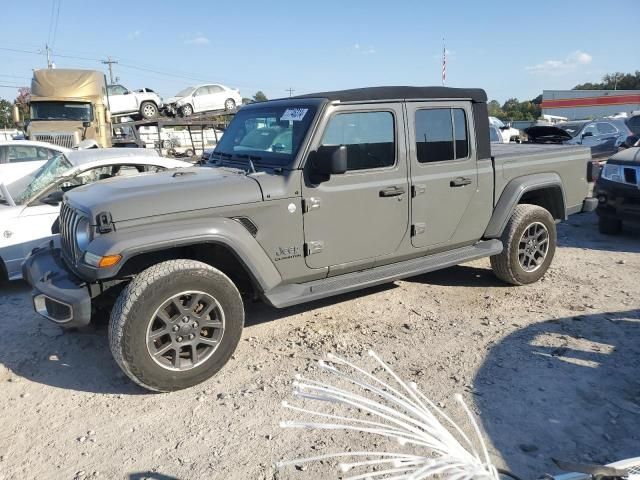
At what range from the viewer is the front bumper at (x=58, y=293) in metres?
3.35

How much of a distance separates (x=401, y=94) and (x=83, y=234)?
273 cm

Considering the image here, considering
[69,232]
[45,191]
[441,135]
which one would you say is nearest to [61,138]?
[45,191]

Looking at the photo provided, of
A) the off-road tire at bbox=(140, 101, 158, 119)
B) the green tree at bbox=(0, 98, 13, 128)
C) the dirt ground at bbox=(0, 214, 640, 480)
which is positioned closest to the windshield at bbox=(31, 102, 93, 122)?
the off-road tire at bbox=(140, 101, 158, 119)

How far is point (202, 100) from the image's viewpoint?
24.5 metres

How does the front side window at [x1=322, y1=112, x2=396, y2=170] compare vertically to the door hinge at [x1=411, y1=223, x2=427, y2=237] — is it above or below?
above

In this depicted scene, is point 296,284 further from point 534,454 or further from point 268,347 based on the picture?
point 534,454

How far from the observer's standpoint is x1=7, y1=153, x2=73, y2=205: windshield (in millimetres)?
5715

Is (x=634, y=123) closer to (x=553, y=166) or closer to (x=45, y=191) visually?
(x=553, y=166)

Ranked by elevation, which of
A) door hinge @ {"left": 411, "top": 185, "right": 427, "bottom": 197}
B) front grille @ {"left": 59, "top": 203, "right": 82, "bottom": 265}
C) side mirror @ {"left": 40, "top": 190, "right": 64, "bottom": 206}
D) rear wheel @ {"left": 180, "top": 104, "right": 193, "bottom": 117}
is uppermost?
rear wheel @ {"left": 180, "top": 104, "right": 193, "bottom": 117}

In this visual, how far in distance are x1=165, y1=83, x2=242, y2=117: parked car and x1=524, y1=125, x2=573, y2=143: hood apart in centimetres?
1505

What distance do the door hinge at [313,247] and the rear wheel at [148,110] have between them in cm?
2200

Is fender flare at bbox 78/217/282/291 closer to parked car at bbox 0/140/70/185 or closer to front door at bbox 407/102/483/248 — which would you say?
front door at bbox 407/102/483/248

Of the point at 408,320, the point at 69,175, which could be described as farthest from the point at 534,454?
the point at 69,175

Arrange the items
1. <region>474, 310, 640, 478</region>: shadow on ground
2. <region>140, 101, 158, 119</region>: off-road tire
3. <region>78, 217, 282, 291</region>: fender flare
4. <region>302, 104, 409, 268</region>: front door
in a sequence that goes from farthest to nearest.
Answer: <region>140, 101, 158, 119</region>: off-road tire
<region>302, 104, 409, 268</region>: front door
<region>78, 217, 282, 291</region>: fender flare
<region>474, 310, 640, 478</region>: shadow on ground
